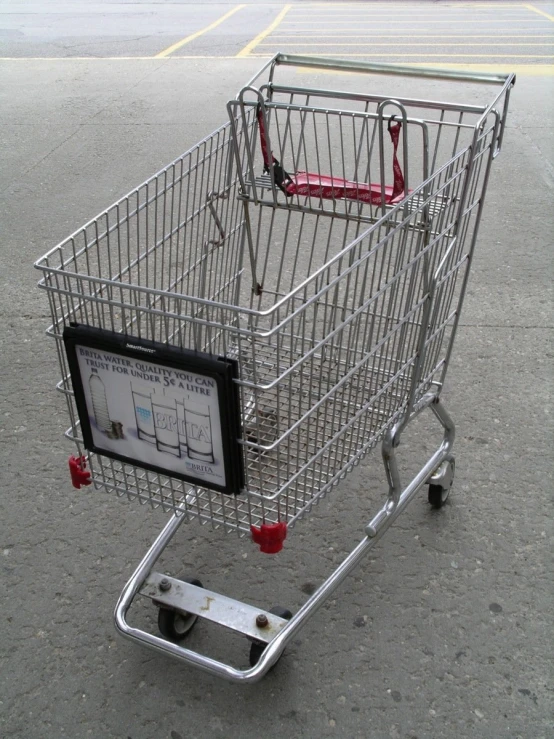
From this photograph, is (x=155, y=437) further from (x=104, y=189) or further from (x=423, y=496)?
(x=104, y=189)

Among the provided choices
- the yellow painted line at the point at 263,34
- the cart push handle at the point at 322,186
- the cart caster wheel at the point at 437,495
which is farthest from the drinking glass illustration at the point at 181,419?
the yellow painted line at the point at 263,34

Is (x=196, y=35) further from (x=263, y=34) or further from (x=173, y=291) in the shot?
(x=173, y=291)

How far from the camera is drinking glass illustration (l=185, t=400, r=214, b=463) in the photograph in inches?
69.2

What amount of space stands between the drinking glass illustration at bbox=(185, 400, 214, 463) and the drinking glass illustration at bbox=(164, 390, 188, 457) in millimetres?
10

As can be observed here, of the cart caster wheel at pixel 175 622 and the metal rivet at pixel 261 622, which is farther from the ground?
the metal rivet at pixel 261 622

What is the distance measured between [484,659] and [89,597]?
124 cm

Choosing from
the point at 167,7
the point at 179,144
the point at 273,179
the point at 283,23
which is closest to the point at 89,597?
the point at 273,179

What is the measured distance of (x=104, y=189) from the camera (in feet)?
18.3

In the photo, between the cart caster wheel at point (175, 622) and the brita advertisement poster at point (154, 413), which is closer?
the brita advertisement poster at point (154, 413)

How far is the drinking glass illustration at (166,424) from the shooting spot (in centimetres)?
180

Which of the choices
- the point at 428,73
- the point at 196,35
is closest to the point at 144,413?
the point at 428,73

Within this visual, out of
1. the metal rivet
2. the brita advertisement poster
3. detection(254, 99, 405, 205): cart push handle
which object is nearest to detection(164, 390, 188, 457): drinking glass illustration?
the brita advertisement poster

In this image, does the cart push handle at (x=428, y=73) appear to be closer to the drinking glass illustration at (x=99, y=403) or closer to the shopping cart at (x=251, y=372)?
the shopping cart at (x=251, y=372)

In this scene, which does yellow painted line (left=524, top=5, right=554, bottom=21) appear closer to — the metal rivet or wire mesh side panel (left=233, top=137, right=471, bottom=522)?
wire mesh side panel (left=233, top=137, right=471, bottom=522)
